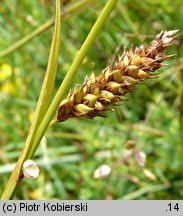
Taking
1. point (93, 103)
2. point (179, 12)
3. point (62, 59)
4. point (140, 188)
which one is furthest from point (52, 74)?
point (179, 12)

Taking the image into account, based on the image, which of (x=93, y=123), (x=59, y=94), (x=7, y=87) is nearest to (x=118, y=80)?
(x=59, y=94)

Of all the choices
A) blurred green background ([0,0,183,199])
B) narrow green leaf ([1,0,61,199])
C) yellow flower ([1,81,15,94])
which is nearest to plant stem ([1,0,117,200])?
narrow green leaf ([1,0,61,199])

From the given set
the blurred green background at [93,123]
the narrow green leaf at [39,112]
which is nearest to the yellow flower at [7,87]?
the blurred green background at [93,123]

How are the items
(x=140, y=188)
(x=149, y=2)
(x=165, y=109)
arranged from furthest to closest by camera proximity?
(x=149, y=2) → (x=165, y=109) → (x=140, y=188)

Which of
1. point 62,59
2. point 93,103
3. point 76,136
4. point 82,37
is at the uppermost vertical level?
point 82,37

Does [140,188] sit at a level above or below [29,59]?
below

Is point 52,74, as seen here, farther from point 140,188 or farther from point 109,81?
point 140,188

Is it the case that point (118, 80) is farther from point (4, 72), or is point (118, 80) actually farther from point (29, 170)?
point (4, 72)
